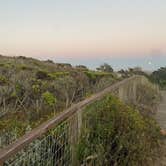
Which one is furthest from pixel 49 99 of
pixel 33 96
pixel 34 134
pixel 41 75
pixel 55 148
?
pixel 34 134

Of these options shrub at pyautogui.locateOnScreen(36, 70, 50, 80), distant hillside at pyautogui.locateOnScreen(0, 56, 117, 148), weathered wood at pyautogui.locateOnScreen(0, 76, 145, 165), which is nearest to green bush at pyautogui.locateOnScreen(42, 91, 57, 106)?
distant hillside at pyautogui.locateOnScreen(0, 56, 117, 148)

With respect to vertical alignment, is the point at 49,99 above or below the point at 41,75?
below

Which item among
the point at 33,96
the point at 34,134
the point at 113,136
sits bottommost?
the point at 113,136

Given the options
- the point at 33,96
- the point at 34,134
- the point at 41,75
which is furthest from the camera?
the point at 41,75

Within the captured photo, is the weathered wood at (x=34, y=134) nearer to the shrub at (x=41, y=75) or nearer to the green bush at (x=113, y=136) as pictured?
the green bush at (x=113, y=136)

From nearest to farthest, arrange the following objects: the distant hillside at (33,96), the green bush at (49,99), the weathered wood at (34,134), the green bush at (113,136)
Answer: the weathered wood at (34,134)
the green bush at (113,136)
the distant hillside at (33,96)
the green bush at (49,99)

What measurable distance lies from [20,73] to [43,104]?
612 cm

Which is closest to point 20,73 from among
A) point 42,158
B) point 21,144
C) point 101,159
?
point 101,159

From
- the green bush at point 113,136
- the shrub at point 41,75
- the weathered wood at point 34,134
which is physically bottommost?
the green bush at point 113,136

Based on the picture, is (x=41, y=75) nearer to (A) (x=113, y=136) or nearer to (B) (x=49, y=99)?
(B) (x=49, y=99)

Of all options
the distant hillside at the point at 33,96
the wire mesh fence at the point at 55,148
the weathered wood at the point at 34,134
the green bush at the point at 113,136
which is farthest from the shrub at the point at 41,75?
the wire mesh fence at the point at 55,148

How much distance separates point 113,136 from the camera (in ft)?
22.3

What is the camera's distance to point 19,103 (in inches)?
486

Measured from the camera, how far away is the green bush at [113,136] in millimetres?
6117
